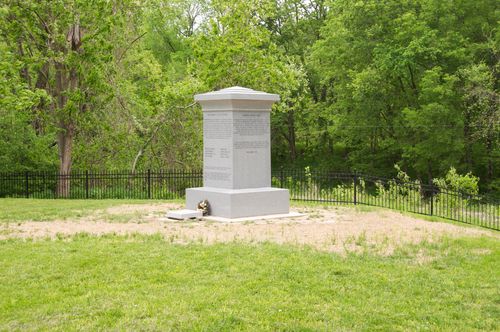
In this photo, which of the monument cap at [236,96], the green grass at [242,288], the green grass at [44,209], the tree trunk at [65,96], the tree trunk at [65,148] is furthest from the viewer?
the tree trunk at [65,148]

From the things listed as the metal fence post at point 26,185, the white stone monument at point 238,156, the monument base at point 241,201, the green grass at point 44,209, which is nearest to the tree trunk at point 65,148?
the metal fence post at point 26,185

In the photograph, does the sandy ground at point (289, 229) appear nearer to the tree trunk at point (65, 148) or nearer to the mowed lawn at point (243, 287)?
the mowed lawn at point (243, 287)

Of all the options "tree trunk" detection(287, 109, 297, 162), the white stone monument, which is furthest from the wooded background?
the white stone monument

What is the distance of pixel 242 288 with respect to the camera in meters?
8.17

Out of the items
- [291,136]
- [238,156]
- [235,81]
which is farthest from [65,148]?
[291,136]

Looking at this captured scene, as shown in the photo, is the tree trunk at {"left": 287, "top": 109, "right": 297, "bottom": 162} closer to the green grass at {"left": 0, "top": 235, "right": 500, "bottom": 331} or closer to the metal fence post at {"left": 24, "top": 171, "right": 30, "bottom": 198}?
the metal fence post at {"left": 24, "top": 171, "right": 30, "bottom": 198}

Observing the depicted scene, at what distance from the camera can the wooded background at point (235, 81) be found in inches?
970

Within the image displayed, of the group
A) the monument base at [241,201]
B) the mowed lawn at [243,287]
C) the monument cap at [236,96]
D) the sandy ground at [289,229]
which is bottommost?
the mowed lawn at [243,287]

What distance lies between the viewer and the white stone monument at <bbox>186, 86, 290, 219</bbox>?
602 inches

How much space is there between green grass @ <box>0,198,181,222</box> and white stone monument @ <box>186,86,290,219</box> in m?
3.27

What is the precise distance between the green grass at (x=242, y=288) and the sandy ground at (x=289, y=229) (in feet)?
2.87

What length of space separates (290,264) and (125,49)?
2256cm

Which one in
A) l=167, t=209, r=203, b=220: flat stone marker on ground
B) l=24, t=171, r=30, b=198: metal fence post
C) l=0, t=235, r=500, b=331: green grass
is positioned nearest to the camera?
l=0, t=235, r=500, b=331: green grass

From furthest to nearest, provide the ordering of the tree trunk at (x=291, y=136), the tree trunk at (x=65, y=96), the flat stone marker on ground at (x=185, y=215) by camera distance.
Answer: the tree trunk at (x=291, y=136), the tree trunk at (x=65, y=96), the flat stone marker on ground at (x=185, y=215)
